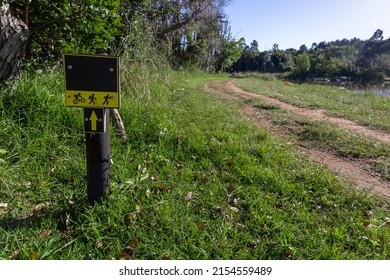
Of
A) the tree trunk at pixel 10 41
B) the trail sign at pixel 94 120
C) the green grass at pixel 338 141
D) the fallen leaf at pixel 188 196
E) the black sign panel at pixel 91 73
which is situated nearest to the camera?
the black sign panel at pixel 91 73

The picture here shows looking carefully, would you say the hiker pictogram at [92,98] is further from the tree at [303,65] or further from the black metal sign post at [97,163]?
the tree at [303,65]

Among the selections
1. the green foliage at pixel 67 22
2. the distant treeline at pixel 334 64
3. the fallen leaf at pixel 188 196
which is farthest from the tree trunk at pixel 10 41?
the distant treeline at pixel 334 64

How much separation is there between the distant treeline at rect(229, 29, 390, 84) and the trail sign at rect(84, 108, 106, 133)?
123 ft

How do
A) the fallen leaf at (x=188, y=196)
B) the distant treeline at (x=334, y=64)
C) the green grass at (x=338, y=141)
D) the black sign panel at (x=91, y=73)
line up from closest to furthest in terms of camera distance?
the black sign panel at (x=91, y=73) < the fallen leaf at (x=188, y=196) < the green grass at (x=338, y=141) < the distant treeline at (x=334, y=64)

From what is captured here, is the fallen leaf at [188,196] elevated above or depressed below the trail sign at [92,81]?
below

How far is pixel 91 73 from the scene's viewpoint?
4.85ft

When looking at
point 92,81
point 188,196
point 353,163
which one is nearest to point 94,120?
point 92,81

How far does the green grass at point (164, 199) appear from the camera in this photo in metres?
1.62

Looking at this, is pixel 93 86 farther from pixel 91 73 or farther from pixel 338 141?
pixel 338 141

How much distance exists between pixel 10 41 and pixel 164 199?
8.36 feet

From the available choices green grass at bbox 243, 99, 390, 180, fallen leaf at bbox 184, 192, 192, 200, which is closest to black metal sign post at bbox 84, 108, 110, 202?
fallen leaf at bbox 184, 192, 192, 200

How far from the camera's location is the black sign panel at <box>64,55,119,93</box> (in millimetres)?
1453

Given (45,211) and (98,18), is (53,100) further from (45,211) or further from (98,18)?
(45,211)

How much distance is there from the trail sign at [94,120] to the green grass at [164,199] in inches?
24.4
